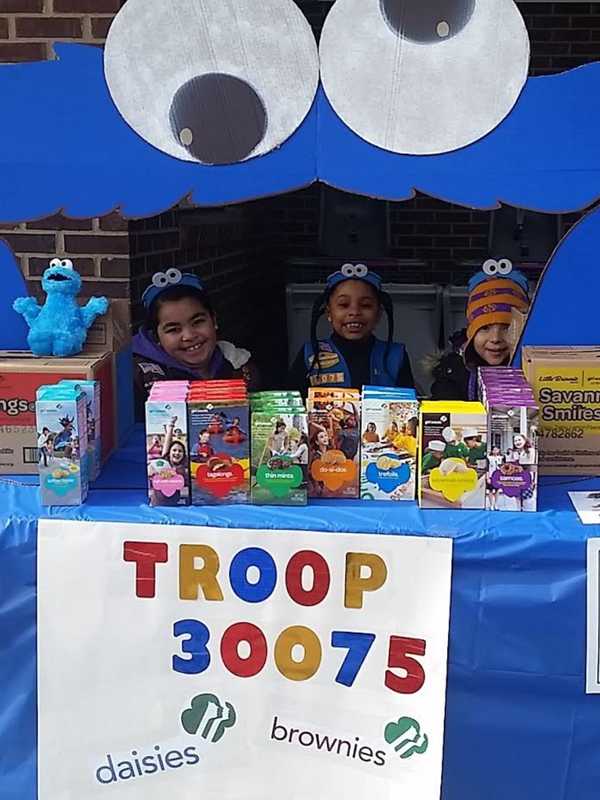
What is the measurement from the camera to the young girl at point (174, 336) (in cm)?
290

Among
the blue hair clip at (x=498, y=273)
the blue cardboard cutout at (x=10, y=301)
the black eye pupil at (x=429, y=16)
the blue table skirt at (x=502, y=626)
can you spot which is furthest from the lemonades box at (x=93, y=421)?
the blue hair clip at (x=498, y=273)

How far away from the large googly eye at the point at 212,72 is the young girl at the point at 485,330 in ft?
2.94

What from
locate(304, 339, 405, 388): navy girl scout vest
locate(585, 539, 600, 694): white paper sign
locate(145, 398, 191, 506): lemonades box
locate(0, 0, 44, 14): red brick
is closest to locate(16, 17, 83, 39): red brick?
locate(0, 0, 44, 14): red brick

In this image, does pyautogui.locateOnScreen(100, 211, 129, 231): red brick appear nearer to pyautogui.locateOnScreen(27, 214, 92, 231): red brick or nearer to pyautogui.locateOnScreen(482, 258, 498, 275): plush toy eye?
pyautogui.locateOnScreen(27, 214, 92, 231): red brick

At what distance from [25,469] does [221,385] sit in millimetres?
585

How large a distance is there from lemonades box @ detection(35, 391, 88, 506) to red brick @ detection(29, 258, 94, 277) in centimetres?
69

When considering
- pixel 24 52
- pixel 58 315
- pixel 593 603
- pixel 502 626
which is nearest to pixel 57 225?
pixel 58 315

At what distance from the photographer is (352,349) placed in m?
3.40

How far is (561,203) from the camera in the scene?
7.88ft

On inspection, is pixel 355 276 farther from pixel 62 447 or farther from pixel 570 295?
pixel 62 447

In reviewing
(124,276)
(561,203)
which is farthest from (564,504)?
(124,276)

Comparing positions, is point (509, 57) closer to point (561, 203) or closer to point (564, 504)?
point (561, 203)

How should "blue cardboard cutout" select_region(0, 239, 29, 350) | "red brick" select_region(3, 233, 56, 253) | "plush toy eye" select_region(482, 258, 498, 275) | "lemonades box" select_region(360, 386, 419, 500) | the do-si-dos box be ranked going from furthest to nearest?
"plush toy eye" select_region(482, 258, 498, 275) → "red brick" select_region(3, 233, 56, 253) → "blue cardboard cutout" select_region(0, 239, 29, 350) → the do-si-dos box → "lemonades box" select_region(360, 386, 419, 500)

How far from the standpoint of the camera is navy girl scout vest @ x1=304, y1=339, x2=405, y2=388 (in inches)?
132
